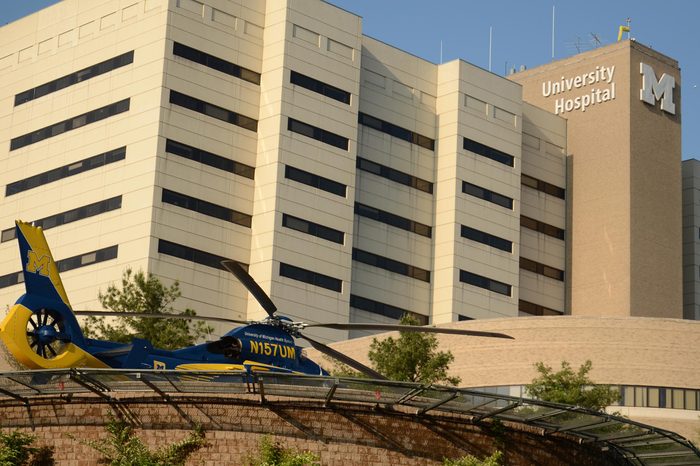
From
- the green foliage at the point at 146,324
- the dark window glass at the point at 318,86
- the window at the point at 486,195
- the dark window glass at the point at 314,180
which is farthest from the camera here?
the window at the point at 486,195

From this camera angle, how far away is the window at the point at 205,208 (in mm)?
91125

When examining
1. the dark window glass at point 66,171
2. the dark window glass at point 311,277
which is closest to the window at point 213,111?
the dark window glass at point 66,171

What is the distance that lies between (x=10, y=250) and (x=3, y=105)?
10.5 m

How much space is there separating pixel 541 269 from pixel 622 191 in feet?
25.9

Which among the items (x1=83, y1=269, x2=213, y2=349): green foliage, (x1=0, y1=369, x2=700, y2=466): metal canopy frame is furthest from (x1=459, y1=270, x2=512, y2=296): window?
(x1=0, y1=369, x2=700, y2=466): metal canopy frame

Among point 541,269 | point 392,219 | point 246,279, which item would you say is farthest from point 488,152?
point 246,279

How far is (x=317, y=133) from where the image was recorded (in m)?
96.5

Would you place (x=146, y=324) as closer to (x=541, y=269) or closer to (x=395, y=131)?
(x=395, y=131)

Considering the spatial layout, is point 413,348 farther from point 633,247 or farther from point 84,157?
point 633,247

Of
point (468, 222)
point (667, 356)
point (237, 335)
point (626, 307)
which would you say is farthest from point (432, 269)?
point (237, 335)

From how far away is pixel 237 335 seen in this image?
48906 millimetres

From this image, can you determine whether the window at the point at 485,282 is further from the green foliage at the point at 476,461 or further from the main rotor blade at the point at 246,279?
the green foliage at the point at 476,461

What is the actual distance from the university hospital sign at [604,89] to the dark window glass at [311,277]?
28303 millimetres

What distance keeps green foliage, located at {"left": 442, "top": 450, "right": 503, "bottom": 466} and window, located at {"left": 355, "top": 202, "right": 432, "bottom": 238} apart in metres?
56.2
